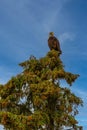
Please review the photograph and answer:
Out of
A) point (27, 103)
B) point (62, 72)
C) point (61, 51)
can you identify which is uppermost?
point (61, 51)

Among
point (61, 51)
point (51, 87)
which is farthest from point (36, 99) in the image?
point (61, 51)

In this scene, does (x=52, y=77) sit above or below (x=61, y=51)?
below

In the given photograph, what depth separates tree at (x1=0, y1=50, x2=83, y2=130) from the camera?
2145 centimetres

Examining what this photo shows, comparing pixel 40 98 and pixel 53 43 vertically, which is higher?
pixel 53 43

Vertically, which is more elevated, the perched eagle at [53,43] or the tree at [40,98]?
the perched eagle at [53,43]

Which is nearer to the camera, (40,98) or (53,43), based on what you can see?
(40,98)

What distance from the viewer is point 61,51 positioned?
24719 mm

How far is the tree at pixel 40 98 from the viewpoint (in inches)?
845

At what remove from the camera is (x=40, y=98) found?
72.2ft

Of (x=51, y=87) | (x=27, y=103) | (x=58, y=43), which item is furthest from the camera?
(x=58, y=43)

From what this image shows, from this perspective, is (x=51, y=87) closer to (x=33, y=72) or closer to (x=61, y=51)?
(x=33, y=72)

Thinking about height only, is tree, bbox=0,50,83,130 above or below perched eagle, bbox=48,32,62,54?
below

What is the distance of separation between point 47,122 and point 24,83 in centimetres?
292

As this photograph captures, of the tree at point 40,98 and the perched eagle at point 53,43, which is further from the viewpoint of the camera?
the perched eagle at point 53,43
